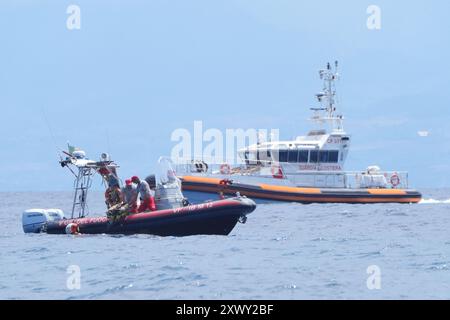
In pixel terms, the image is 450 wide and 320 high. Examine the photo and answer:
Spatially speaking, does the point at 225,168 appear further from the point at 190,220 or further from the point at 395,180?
the point at 190,220

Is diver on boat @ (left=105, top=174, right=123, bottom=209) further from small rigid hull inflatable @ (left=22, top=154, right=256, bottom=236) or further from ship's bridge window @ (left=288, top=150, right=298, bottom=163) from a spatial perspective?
ship's bridge window @ (left=288, top=150, right=298, bottom=163)

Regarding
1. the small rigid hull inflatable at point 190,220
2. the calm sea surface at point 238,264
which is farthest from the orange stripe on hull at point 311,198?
the small rigid hull inflatable at point 190,220

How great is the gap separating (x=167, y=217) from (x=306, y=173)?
90.1 feet

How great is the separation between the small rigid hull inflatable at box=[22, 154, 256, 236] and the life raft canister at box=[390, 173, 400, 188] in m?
29.8

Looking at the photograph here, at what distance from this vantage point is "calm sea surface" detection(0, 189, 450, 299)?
19.5 meters

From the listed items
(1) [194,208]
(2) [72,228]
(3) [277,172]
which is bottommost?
(3) [277,172]

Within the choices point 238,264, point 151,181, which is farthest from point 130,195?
point 238,264

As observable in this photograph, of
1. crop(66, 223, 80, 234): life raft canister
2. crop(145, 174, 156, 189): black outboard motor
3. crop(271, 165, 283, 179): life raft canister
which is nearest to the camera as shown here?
crop(66, 223, 80, 234): life raft canister

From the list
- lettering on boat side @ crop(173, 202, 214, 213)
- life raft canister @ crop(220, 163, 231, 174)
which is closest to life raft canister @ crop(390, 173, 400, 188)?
life raft canister @ crop(220, 163, 231, 174)

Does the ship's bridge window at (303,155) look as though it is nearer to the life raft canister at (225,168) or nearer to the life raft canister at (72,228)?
the life raft canister at (225,168)

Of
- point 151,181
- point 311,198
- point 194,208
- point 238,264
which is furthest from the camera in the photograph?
point 311,198

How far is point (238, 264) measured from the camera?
23.1m
